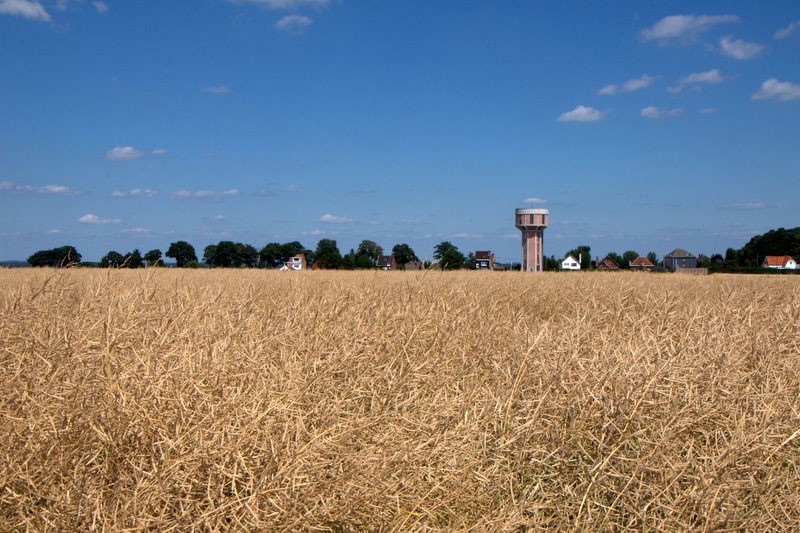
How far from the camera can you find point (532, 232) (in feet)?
147

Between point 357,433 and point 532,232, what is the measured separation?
143ft

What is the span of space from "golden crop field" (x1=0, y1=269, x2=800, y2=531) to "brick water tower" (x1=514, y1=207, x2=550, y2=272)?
135 feet

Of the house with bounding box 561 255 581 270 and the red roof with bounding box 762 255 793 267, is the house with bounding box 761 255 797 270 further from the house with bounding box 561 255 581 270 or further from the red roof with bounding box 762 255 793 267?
the house with bounding box 561 255 581 270

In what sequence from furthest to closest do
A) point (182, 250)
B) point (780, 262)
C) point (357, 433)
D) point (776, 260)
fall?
point (776, 260), point (780, 262), point (182, 250), point (357, 433)

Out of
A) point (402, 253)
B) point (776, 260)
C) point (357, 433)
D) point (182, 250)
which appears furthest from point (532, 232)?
point (776, 260)

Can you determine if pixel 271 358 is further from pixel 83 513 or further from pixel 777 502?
pixel 777 502

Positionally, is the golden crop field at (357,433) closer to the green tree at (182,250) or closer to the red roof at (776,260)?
the green tree at (182,250)

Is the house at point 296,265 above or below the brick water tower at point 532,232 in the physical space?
below

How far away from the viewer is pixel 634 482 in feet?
8.34

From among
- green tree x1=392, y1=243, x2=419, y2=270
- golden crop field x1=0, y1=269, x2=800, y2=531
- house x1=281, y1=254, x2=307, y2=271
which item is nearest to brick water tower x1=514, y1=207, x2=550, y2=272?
green tree x1=392, y1=243, x2=419, y2=270

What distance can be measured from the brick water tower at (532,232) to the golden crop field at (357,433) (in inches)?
1623

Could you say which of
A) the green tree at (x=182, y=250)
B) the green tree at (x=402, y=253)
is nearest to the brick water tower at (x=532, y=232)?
the green tree at (x=402, y=253)

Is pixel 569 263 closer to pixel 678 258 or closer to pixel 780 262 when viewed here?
pixel 678 258

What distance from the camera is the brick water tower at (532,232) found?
44.2 meters
